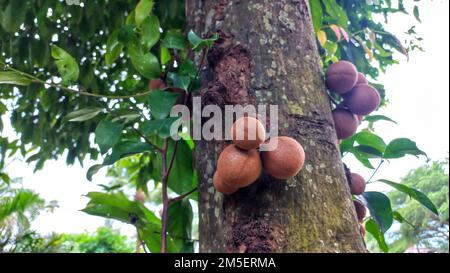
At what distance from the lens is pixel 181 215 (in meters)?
1.21

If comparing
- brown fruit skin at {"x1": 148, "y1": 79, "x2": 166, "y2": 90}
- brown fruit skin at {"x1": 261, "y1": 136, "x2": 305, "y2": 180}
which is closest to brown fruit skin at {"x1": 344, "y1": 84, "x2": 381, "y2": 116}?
brown fruit skin at {"x1": 261, "y1": 136, "x2": 305, "y2": 180}

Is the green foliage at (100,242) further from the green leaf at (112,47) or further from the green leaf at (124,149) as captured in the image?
the green leaf at (124,149)

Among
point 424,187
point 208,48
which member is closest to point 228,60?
point 208,48

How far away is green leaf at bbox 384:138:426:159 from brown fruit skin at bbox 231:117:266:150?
0.47 metres

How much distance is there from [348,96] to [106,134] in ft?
1.94

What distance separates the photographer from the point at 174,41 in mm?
1023

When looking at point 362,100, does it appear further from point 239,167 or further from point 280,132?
point 239,167

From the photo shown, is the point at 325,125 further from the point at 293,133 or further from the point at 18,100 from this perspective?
the point at 18,100

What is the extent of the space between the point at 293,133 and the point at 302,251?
0.22m

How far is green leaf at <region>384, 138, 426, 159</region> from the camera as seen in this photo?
1.00m

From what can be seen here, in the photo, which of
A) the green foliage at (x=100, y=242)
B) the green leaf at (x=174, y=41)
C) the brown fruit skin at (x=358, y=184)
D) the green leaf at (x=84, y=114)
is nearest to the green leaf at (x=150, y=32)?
the green leaf at (x=174, y=41)

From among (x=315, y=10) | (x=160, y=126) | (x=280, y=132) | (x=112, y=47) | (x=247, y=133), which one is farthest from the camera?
(x=315, y=10)

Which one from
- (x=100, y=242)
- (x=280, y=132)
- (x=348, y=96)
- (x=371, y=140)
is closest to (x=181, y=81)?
(x=280, y=132)
